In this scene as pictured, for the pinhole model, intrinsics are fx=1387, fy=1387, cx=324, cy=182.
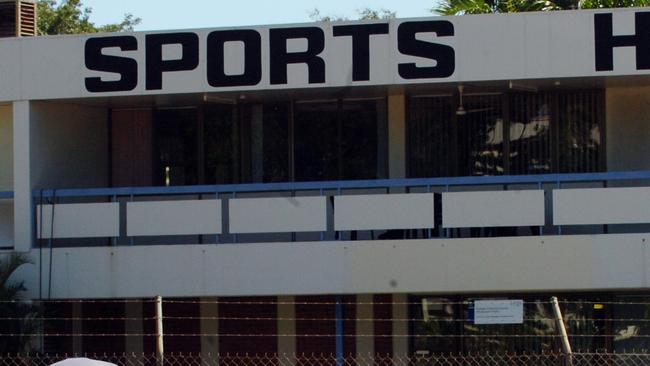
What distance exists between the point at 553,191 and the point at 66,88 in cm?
687

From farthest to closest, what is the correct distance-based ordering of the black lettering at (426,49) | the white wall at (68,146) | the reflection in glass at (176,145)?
1. the reflection in glass at (176,145)
2. the white wall at (68,146)
3. the black lettering at (426,49)

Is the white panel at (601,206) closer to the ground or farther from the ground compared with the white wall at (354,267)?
farther from the ground

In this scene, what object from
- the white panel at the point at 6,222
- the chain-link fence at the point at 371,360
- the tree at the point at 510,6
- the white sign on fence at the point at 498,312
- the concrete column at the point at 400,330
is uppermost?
the tree at the point at 510,6

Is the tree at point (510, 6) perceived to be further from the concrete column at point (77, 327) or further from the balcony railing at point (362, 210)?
the concrete column at point (77, 327)

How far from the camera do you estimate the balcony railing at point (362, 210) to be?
18172mm

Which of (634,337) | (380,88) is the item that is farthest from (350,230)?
(634,337)

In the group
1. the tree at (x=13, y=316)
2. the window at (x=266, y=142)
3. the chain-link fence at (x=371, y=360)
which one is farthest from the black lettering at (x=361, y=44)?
the tree at (x=13, y=316)

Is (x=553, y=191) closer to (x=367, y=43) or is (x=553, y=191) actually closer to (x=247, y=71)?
(x=367, y=43)

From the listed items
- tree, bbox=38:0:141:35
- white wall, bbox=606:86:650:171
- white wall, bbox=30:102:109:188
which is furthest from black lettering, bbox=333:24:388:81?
tree, bbox=38:0:141:35

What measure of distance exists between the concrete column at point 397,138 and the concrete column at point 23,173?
5342mm

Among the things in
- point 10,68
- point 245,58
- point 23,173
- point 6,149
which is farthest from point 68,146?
point 245,58

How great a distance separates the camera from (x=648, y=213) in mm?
18000

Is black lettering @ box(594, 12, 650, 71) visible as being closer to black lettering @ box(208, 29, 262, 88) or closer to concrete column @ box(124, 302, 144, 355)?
black lettering @ box(208, 29, 262, 88)

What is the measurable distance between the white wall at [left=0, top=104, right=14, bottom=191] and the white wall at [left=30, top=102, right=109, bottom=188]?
841 mm
